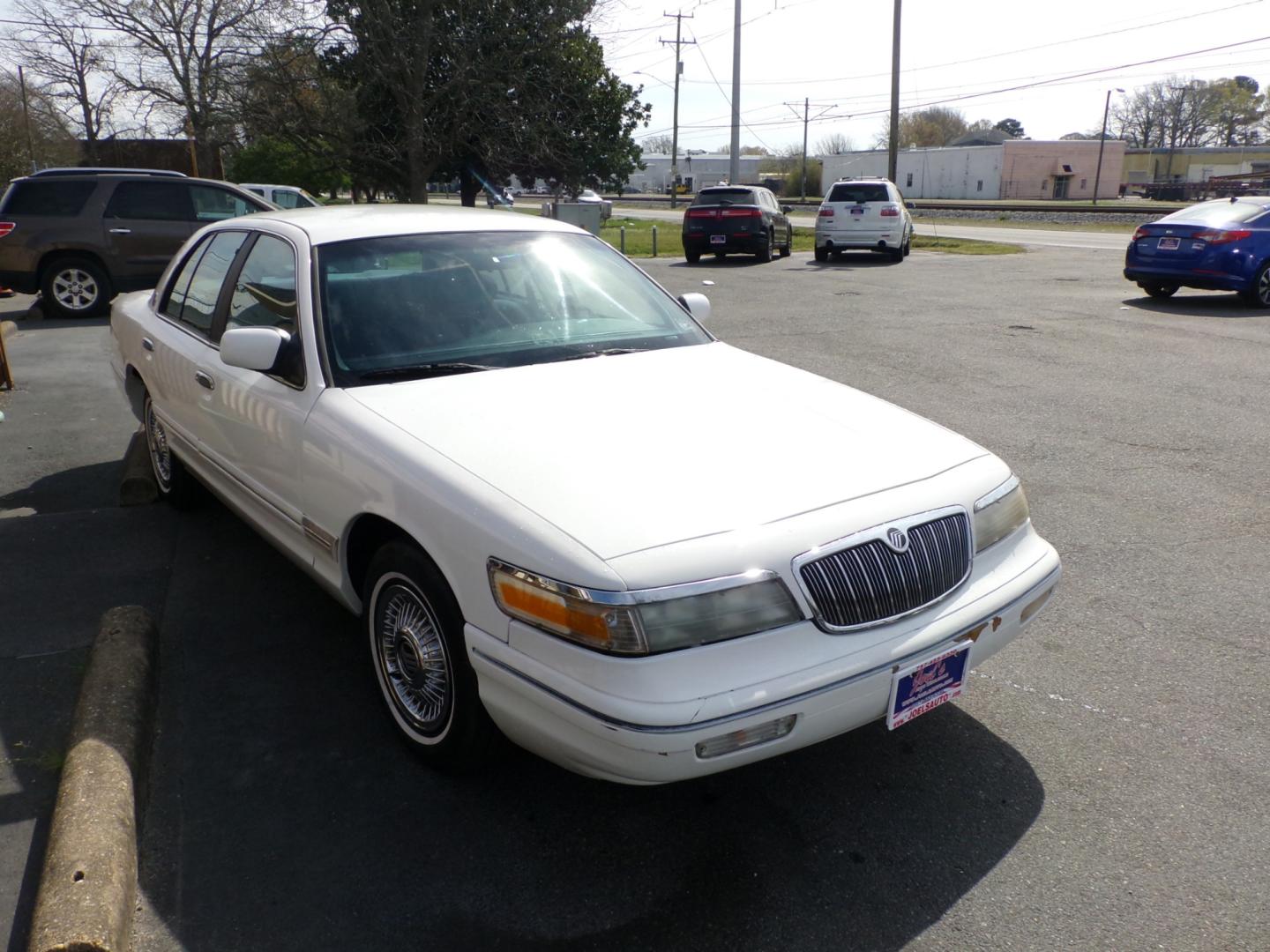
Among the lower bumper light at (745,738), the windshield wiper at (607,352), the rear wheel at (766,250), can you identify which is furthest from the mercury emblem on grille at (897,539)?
the rear wheel at (766,250)

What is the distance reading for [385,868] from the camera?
2840 mm

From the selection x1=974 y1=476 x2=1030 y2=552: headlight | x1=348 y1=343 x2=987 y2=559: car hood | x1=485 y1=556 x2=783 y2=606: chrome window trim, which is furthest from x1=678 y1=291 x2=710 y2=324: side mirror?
x1=485 y1=556 x2=783 y2=606: chrome window trim

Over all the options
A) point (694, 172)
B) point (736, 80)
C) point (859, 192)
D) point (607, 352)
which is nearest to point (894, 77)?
point (736, 80)

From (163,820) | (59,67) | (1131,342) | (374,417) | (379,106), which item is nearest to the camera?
(163,820)

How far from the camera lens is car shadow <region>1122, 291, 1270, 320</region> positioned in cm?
1348

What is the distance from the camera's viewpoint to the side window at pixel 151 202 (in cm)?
1371

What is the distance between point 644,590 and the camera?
2521 mm

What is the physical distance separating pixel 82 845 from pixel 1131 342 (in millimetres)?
10990

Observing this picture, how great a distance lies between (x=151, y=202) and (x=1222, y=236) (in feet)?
46.1

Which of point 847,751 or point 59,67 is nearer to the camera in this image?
point 847,751

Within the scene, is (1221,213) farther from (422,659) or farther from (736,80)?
(736,80)

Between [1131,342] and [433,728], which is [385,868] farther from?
[1131,342]

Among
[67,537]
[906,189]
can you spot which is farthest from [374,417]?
[906,189]

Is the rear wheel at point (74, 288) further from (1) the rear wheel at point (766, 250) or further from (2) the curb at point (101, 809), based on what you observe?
(1) the rear wheel at point (766, 250)
